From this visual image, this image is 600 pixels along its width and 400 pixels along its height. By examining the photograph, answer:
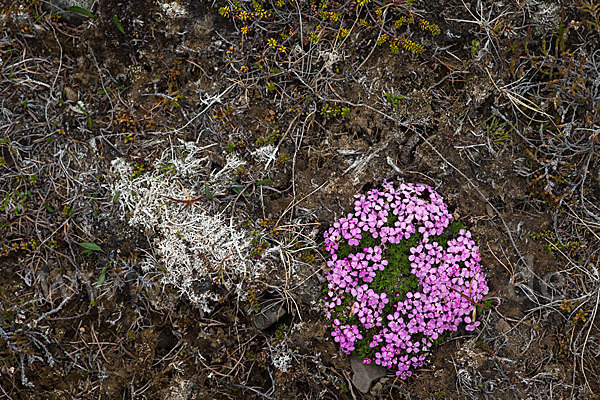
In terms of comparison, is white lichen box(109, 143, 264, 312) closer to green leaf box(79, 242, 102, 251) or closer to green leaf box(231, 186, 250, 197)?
green leaf box(231, 186, 250, 197)

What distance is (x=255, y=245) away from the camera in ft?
13.1

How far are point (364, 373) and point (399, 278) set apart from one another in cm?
100

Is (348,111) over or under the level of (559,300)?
over

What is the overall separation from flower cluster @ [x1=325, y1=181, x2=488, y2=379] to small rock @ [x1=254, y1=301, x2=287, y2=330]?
505 mm

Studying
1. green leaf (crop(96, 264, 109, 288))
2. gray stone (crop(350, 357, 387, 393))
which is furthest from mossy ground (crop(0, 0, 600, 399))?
gray stone (crop(350, 357, 387, 393))

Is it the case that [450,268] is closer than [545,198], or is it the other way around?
[450,268]

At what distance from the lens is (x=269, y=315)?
3.98m

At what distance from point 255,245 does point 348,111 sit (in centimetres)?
161

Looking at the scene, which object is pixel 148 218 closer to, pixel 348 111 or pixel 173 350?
pixel 173 350

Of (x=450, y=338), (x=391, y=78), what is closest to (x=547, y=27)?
(x=391, y=78)

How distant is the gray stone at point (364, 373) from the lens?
387 cm

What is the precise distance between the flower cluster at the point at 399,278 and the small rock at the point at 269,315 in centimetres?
51

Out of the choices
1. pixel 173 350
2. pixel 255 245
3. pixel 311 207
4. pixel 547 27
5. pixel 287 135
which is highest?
pixel 547 27

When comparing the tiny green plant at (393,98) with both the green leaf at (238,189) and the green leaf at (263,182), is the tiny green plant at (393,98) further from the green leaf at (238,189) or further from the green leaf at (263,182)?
the green leaf at (238,189)
